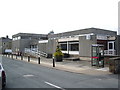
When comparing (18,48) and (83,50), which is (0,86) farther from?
(18,48)

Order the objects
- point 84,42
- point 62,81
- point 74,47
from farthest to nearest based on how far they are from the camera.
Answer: point 74,47 < point 84,42 < point 62,81

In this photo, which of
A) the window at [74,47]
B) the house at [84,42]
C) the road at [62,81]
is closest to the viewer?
the road at [62,81]

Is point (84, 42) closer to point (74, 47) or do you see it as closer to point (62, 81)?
point (74, 47)

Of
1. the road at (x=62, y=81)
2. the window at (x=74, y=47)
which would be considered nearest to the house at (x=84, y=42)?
the window at (x=74, y=47)

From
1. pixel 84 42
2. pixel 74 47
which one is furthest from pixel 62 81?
pixel 74 47

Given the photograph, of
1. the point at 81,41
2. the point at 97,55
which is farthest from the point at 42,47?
the point at 97,55

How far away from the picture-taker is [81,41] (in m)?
27.8

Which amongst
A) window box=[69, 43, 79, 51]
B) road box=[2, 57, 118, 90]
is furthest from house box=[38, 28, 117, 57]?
road box=[2, 57, 118, 90]

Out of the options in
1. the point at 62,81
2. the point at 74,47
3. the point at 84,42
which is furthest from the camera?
the point at 74,47

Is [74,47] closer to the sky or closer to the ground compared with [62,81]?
closer to the sky

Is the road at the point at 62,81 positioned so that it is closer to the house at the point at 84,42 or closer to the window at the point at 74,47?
the house at the point at 84,42

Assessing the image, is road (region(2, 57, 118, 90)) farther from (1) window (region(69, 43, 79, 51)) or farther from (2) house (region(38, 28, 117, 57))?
(1) window (region(69, 43, 79, 51))

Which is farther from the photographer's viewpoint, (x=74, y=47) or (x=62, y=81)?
(x=74, y=47)

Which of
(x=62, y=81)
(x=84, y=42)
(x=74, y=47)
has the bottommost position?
(x=62, y=81)
